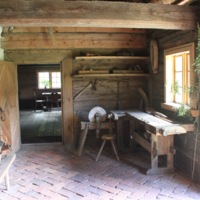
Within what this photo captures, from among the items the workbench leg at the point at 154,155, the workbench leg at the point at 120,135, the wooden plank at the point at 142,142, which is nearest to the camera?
the workbench leg at the point at 154,155

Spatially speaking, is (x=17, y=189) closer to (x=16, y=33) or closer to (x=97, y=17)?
(x=97, y=17)

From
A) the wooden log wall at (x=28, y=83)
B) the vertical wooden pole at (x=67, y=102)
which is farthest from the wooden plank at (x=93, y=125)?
the wooden log wall at (x=28, y=83)

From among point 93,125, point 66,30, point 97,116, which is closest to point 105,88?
point 97,116

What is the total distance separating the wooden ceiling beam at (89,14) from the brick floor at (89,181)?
2.19 metres

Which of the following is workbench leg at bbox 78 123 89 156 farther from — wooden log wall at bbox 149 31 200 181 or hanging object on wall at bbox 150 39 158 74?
hanging object on wall at bbox 150 39 158 74

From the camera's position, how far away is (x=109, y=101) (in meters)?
5.44

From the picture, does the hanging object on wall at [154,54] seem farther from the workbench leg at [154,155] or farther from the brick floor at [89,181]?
the brick floor at [89,181]

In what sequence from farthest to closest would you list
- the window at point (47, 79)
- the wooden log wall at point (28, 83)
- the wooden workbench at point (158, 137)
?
the window at point (47, 79), the wooden log wall at point (28, 83), the wooden workbench at point (158, 137)

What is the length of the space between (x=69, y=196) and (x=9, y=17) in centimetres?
233

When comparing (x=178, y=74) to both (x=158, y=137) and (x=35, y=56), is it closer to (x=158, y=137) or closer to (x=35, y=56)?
(x=158, y=137)

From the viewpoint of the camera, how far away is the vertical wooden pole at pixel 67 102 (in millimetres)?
5191

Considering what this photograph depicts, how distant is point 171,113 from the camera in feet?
14.0

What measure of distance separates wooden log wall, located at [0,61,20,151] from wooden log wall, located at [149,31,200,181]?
296 cm

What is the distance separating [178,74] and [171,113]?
0.70 metres
